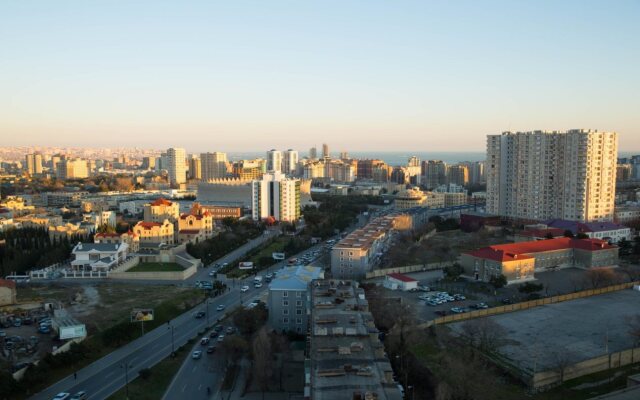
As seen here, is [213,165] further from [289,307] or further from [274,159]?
[289,307]

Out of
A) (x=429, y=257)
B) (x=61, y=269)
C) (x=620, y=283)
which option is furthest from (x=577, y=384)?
(x=61, y=269)

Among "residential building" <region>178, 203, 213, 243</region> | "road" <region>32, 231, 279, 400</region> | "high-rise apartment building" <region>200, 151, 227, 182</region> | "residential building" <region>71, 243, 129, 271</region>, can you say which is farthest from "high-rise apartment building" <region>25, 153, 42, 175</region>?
"road" <region>32, 231, 279, 400</region>

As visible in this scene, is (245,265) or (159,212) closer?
(245,265)

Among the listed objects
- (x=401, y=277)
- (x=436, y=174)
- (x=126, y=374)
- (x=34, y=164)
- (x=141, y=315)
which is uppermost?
(x=34, y=164)

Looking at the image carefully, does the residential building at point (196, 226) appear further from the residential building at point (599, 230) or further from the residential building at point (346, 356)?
the residential building at point (599, 230)

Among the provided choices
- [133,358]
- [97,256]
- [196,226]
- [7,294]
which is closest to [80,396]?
[133,358]

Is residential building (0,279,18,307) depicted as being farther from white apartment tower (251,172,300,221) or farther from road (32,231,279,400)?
white apartment tower (251,172,300,221)

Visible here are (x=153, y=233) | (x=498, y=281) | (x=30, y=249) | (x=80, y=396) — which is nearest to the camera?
(x=80, y=396)

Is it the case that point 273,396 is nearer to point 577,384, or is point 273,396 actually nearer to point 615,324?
point 577,384
